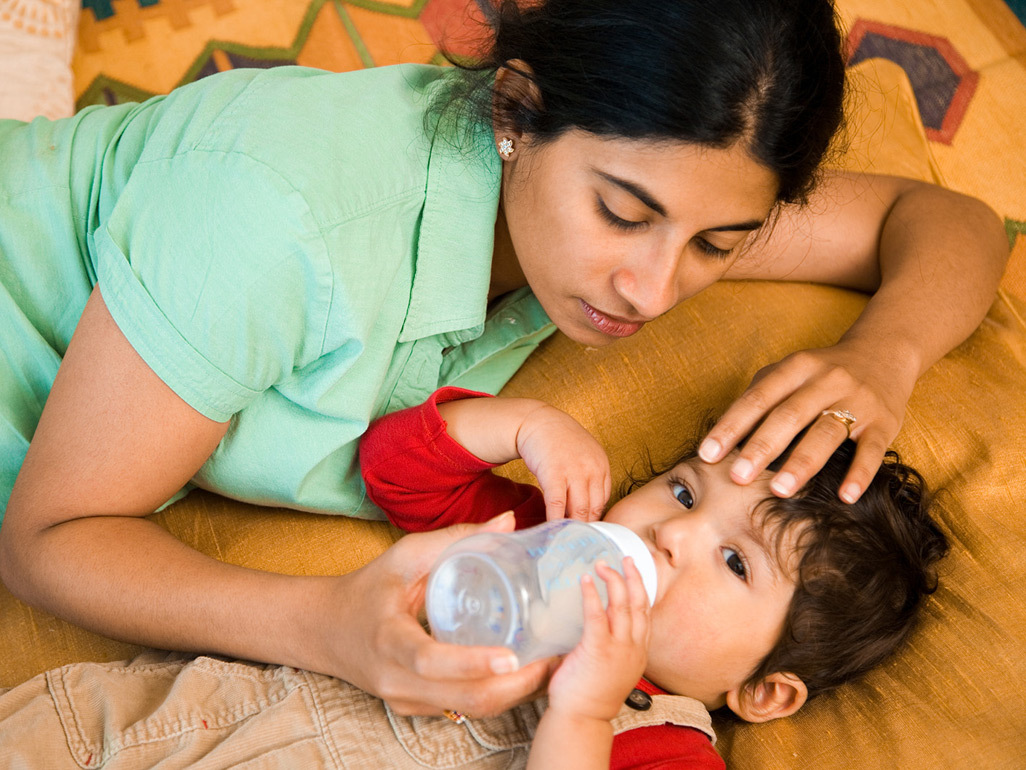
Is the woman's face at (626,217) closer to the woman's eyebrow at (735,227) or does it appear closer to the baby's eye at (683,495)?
the woman's eyebrow at (735,227)

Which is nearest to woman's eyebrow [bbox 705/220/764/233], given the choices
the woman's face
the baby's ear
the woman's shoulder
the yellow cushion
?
the woman's face

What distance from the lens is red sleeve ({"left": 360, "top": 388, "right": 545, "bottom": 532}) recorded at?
4.24 ft

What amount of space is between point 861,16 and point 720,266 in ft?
4.86

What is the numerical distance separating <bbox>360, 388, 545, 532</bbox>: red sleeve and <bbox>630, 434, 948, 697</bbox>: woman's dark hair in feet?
1.37

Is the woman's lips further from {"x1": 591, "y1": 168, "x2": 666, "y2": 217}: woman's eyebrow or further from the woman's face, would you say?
{"x1": 591, "y1": 168, "x2": 666, "y2": 217}: woman's eyebrow

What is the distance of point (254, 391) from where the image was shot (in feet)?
3.66

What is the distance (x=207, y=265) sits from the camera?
1.01 metres

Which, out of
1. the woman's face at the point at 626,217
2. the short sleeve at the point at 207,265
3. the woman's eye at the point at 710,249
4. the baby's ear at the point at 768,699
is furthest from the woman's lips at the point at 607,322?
the baby's ear at the point at 768,699

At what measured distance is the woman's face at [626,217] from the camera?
1.04m

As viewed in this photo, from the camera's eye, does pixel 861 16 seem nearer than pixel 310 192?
No

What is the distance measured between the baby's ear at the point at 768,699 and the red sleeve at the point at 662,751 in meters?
0.11

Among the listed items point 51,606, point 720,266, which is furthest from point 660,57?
point 51,606

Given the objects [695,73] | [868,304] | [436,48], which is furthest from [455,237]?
[436,48]

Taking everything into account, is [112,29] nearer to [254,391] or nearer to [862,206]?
[254,391]
